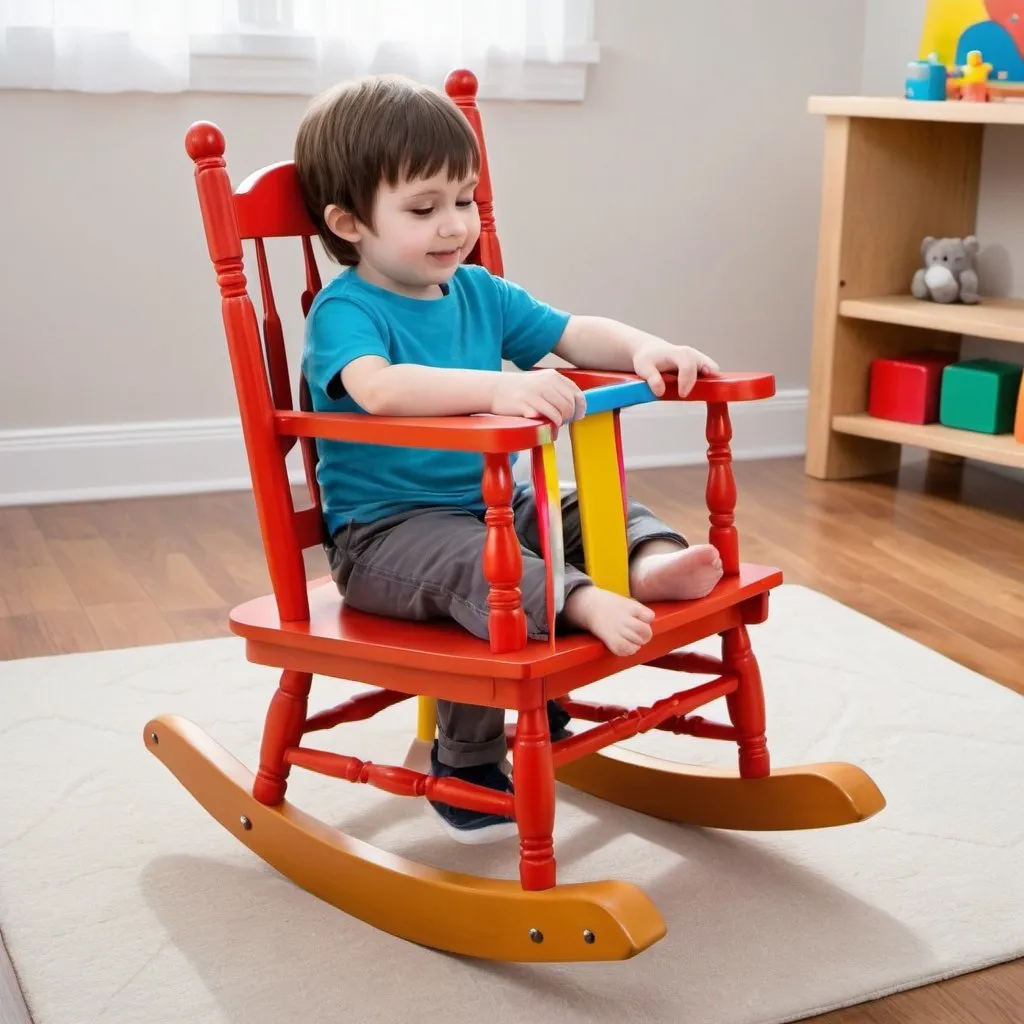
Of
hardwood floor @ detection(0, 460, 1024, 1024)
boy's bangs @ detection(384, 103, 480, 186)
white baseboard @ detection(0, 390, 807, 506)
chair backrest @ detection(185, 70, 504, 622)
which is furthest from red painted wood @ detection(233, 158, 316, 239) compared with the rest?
white baseboard @ detection(0, 390, 807, 506)

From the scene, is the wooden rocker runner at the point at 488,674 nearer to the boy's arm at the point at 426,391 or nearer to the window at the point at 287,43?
the boy's arm at the point at 426,391

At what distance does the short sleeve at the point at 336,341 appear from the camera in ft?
4.34

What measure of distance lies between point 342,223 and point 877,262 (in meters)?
1.88

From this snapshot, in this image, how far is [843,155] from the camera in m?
2.90

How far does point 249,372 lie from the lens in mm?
1311

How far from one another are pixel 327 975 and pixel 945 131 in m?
2.41

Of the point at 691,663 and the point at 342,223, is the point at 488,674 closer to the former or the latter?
the point at 691,663

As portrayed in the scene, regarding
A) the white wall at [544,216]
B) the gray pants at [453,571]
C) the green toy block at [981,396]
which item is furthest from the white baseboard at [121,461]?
the gray pants at [453,571]

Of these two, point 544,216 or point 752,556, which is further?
point 544,216

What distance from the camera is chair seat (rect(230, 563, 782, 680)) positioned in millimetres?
1215

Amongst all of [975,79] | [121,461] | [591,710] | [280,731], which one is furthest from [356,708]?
[975,79]

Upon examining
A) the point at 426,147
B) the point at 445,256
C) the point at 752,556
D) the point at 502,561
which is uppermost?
the point at 426,147

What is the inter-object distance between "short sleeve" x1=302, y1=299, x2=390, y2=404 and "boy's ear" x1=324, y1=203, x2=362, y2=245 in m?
0.07

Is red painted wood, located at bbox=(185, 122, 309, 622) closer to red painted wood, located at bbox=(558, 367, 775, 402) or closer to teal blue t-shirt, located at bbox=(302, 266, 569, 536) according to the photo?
teal blue t-shirt, located at bbox=(302, 266, 569, 536)
